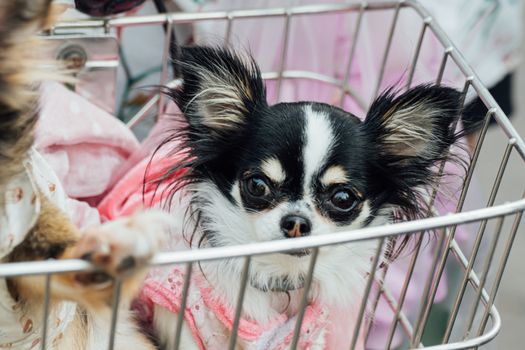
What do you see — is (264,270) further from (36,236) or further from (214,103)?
(36,236)

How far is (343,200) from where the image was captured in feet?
4.78

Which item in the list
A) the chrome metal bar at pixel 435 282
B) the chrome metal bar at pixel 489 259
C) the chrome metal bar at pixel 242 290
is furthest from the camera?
the chrome metal bar at pixel 435 282

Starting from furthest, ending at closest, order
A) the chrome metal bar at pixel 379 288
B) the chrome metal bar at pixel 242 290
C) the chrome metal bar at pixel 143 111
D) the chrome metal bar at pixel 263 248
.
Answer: the chrome metal bar at pixel 143 111 → the chrome metal bar at pixel 379 288 → the chrome metal bar at pixel 242 290 → the chrome metal bar at pixel 263 248

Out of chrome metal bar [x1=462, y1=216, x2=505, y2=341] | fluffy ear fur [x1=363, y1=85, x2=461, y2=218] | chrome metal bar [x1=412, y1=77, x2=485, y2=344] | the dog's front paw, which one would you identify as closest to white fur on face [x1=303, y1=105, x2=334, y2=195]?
fluffy ear fur [x1=363, y1=85, x2=461, y2=218]

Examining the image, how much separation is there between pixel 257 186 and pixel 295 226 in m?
0.13

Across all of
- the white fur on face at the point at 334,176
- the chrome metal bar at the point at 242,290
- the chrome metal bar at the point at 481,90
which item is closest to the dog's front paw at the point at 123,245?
the chrome metal bar at the point at 242,290

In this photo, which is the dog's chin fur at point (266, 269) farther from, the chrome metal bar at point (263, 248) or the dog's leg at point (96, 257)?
the chrome metal bar at point (263, 248)

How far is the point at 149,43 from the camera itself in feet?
6.81

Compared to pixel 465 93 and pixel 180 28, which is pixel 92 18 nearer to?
pixel 180 28

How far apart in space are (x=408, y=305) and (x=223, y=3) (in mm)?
888

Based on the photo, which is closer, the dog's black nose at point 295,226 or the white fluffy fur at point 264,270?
the dog's black nose at point 295,226

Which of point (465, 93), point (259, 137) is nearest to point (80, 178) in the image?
point (259, 137)

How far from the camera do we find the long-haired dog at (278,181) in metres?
1.44

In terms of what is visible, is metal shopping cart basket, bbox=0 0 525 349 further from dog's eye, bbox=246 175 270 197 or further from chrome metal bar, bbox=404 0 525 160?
dog's eye, bbox=246 175 270 197
